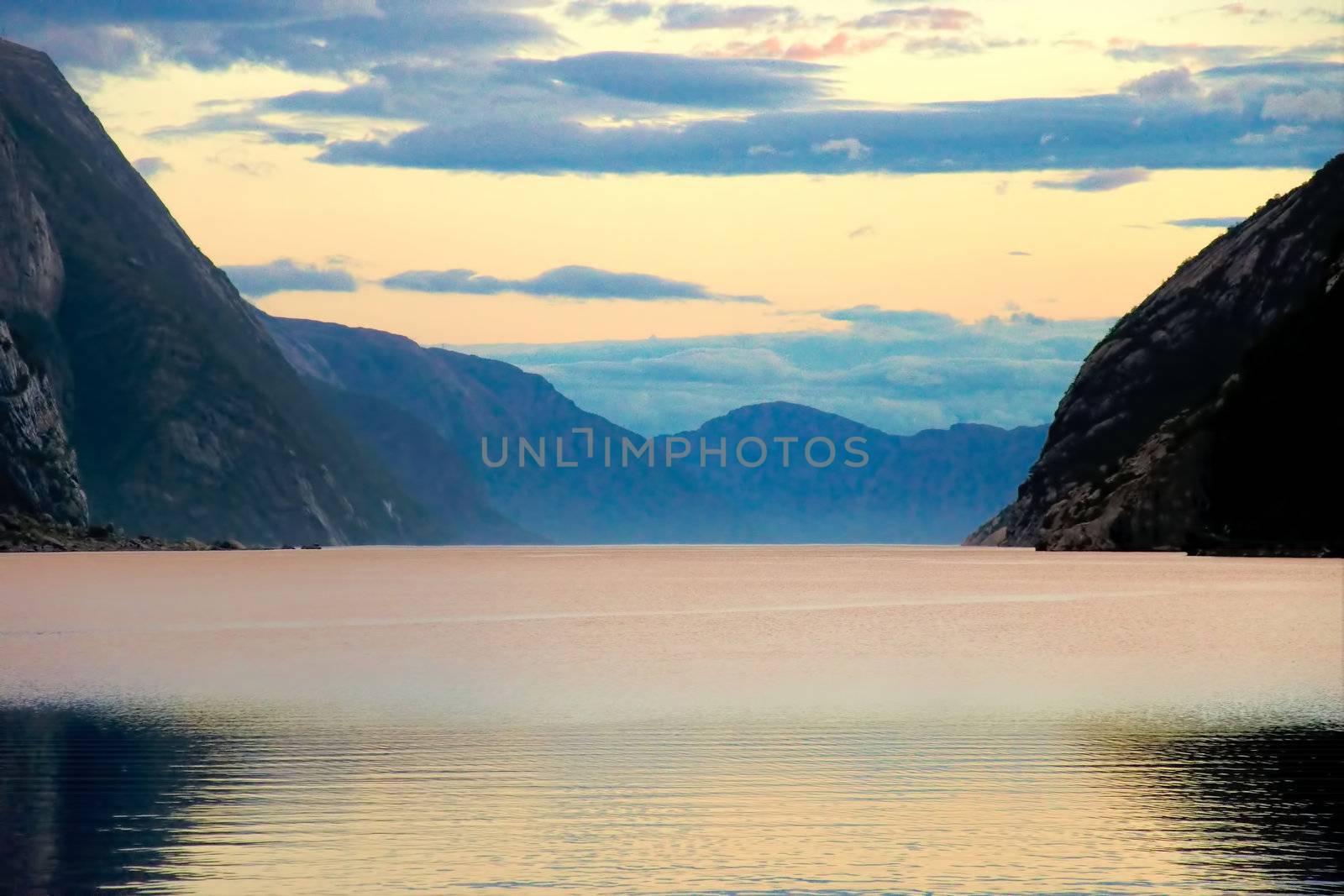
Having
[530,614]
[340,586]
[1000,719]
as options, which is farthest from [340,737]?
[340,586]

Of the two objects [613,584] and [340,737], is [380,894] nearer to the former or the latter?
[340,737]

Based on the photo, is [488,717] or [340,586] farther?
[340,586]

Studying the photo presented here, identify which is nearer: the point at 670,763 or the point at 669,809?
the point at 669,809

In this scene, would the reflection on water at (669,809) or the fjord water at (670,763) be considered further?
the fjord water at (670,763)

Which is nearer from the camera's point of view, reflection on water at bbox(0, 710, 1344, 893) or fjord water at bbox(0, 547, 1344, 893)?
reflection on water at bbox(0, 710, 1344, 893)
